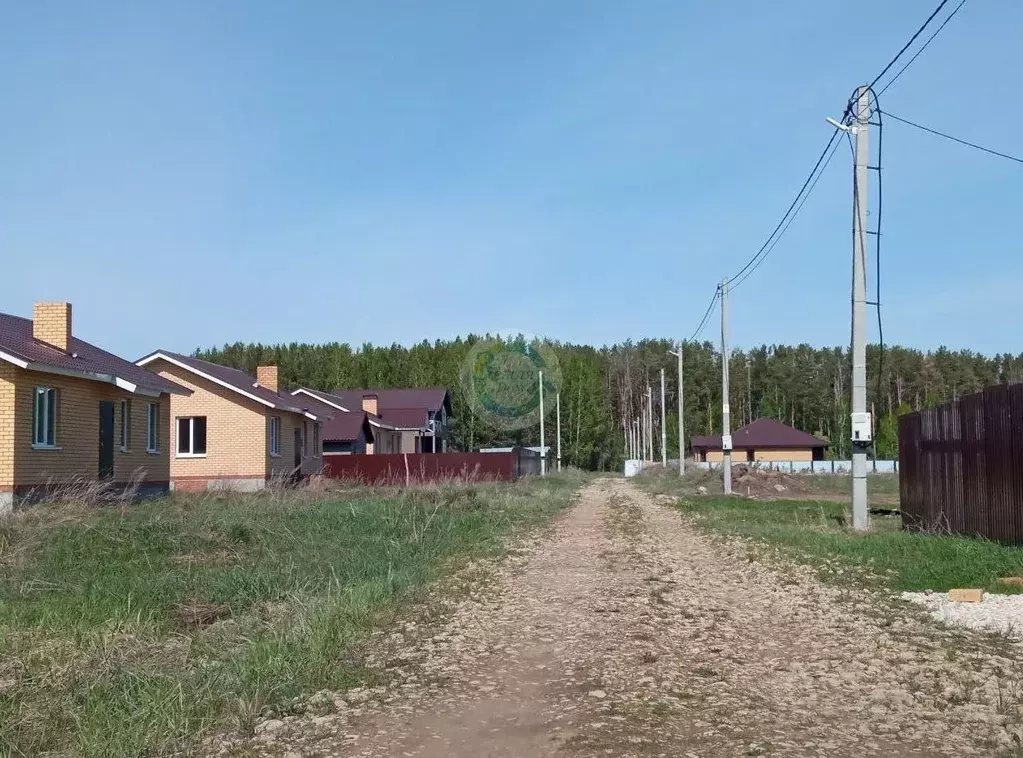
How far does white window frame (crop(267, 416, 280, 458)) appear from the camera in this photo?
31375 mm

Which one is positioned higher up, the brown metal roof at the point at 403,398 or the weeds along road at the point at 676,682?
the brown metal roof at the point at 403,398

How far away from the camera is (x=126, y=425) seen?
22531 mm

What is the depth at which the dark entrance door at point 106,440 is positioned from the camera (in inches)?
822

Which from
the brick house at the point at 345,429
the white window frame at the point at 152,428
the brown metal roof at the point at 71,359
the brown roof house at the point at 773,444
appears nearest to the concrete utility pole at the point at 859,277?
the brown metal roof at the point at 71,359

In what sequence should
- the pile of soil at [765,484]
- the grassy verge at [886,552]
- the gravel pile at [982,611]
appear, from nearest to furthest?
the gravel pile at [982,611], the grassy verge at [886,552], the pile of soil at [765,484]

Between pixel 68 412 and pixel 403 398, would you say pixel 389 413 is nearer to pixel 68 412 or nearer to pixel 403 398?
pixel 403 398

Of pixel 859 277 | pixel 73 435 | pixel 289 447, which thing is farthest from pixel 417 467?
pixel 859 277

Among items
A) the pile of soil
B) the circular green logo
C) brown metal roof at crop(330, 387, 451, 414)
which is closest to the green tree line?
the circular green logo

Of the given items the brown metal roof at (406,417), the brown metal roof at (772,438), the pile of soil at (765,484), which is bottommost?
the pile of soil at (765,484)

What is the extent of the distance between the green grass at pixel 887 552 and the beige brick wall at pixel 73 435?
13.1 m

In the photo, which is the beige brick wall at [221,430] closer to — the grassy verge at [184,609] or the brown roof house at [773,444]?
the grassy verge at [184,609]

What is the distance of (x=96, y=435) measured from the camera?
20516 millimetres

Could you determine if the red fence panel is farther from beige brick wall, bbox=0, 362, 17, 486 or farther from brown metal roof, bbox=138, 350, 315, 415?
beige brick wall, bbox=0, 362, 17, 486

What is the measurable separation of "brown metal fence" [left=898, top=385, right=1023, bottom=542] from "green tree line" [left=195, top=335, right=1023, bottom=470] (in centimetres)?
6510
